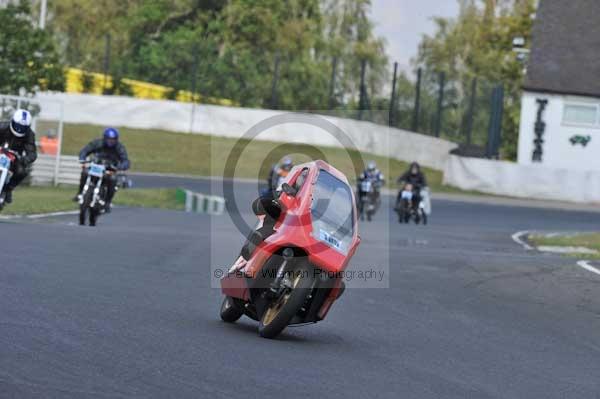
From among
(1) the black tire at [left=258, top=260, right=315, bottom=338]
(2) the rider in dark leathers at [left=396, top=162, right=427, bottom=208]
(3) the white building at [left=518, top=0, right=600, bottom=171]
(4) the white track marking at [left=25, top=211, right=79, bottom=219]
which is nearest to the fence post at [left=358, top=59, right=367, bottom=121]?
(3) the white building at [left=518, top=0, right=600, bottom=171]

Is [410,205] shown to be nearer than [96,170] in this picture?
No

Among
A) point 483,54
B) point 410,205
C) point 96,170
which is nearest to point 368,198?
point 410,205

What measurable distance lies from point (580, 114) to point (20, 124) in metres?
35.1

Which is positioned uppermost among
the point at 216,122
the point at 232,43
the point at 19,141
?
the point at 232,43

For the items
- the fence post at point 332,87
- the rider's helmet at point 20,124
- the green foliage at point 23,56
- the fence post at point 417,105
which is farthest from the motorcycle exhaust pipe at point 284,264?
the fence post at point 332,87

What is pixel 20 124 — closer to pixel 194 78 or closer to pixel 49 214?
pixel 49 214

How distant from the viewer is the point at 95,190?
20375mm

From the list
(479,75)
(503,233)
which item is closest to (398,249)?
(503,233)

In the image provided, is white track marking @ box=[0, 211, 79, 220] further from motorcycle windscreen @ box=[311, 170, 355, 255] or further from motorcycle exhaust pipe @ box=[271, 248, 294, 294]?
motorcycle exhaust pipe @ box=[271, 248, 294, 294]

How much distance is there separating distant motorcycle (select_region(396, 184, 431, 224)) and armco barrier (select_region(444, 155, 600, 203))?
1234 centimetres

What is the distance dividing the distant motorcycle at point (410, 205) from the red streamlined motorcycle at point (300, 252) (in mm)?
21839

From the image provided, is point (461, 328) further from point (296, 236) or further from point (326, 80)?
point (326, 80)

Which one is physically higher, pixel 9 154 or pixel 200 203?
pixel 9 154

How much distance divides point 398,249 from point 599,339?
10.6 meters
